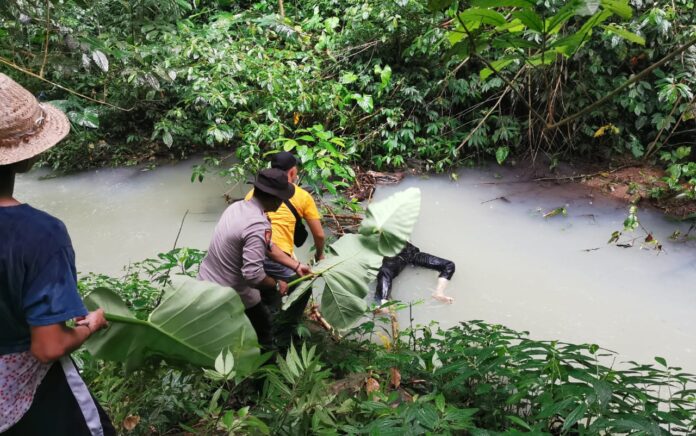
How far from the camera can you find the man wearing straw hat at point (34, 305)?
124cm

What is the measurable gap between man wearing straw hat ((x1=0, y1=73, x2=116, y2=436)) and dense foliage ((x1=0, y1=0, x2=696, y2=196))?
11.9 feet

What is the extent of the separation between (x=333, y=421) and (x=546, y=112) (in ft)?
18.3

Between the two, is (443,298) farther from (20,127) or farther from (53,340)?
(20,127)

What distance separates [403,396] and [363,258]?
654 millimetres

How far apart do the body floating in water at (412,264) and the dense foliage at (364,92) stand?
98 cm

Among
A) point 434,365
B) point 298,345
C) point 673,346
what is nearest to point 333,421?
point 434,365

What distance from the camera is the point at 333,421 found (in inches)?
73.4

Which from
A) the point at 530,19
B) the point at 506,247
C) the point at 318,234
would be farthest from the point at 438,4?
the point at 506,247

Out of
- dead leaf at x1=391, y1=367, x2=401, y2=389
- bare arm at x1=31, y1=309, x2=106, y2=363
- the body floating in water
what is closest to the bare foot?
the body floating in water

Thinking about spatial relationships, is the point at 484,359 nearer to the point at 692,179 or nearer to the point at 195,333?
the point at 195,333

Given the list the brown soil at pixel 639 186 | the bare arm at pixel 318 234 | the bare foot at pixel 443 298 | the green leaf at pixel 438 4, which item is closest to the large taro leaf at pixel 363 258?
Result: the green leaf at pixel 438 4

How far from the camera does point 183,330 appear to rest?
1761 millimetres

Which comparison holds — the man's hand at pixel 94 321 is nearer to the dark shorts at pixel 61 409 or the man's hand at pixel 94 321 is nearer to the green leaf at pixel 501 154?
the dark shorts at pixel 61 409

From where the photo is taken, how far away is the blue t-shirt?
1.22 meters
